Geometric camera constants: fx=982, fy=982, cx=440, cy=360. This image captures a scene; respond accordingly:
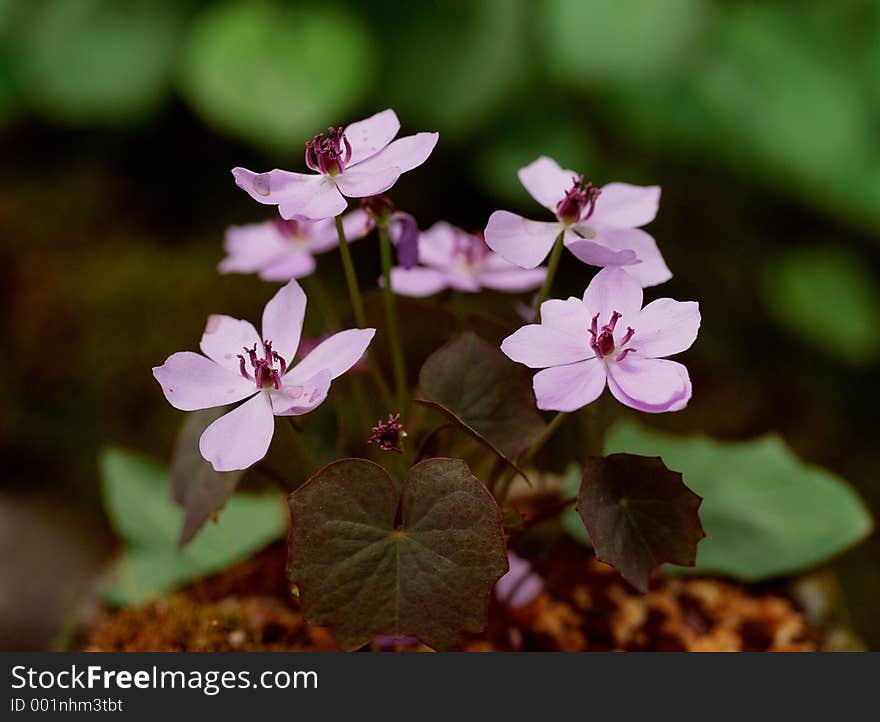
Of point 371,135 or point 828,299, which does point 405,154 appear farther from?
point 828,299

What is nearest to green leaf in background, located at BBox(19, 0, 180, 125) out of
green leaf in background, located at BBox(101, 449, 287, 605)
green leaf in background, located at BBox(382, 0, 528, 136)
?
green leaf in background, located at BBox(382, 0, 528, 136)

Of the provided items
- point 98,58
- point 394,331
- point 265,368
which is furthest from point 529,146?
point 265,368

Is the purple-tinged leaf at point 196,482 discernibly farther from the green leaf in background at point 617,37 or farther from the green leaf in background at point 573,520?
the green leaf in background at point 617,37

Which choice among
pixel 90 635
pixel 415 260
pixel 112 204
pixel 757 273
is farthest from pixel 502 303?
pixel 112 204

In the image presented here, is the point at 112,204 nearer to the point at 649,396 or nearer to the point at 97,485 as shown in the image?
the point at 97,485

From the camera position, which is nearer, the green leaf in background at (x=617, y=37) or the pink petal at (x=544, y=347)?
the pink petal at (x=544, y=347)

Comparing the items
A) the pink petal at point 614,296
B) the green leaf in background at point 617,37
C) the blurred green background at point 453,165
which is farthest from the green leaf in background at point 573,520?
the green leaf in background at point 617,37
